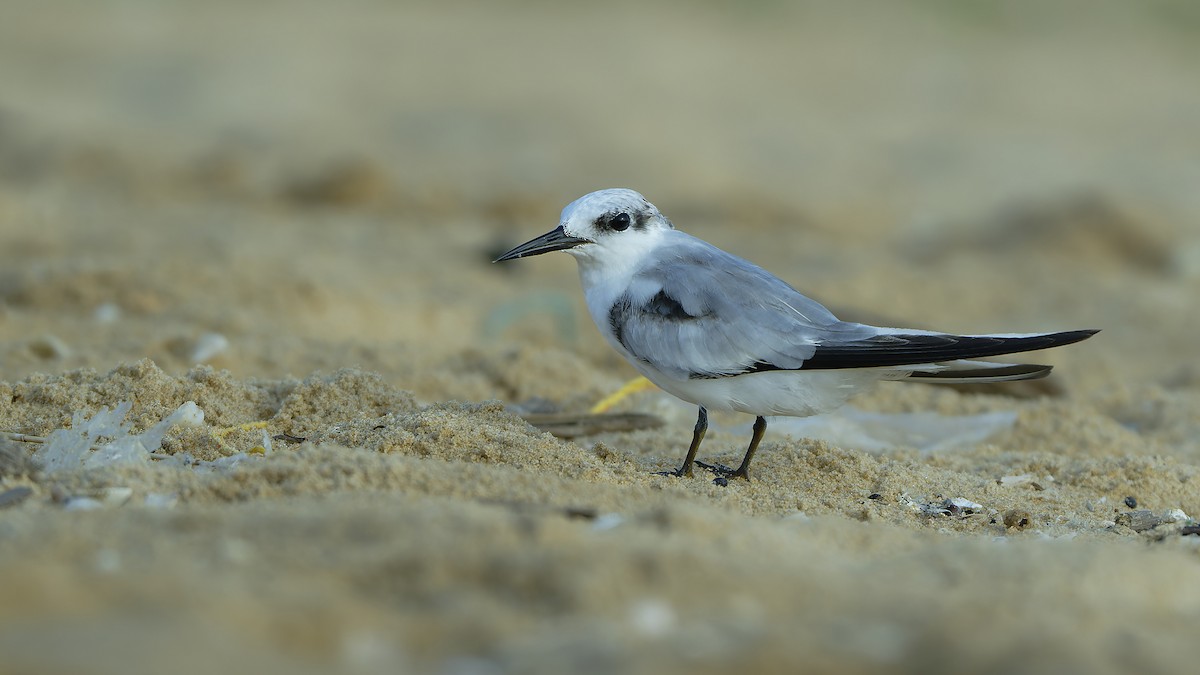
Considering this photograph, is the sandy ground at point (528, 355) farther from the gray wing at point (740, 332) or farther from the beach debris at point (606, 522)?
the gray wing at point (740, 332)

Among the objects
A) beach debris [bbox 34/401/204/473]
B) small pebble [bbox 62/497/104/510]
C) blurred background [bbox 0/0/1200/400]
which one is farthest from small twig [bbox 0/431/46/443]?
blurred background [bbox 0/0/1200/400]

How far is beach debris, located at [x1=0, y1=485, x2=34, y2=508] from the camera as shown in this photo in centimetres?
265

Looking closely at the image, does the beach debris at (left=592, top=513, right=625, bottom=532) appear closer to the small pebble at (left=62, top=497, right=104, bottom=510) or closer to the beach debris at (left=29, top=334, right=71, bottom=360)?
the small pebble at (left=62, top=497, right=104, bottom=510)

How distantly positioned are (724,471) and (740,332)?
0.42m

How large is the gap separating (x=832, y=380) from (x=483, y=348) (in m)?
2.09

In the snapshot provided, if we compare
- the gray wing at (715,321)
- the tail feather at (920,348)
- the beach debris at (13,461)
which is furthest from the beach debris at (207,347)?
the tail feather at (920,348)

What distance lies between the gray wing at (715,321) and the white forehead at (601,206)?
18cm

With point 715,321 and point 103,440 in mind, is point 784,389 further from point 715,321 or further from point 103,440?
point 103,440

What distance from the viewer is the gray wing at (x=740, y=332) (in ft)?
10.4

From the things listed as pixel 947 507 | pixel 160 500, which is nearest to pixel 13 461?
pixel 160 500

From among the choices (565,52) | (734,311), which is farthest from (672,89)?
(734,311)

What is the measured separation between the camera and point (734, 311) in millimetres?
3363

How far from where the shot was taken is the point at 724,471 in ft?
11.5

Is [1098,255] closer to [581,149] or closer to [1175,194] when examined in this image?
[1175,194]
